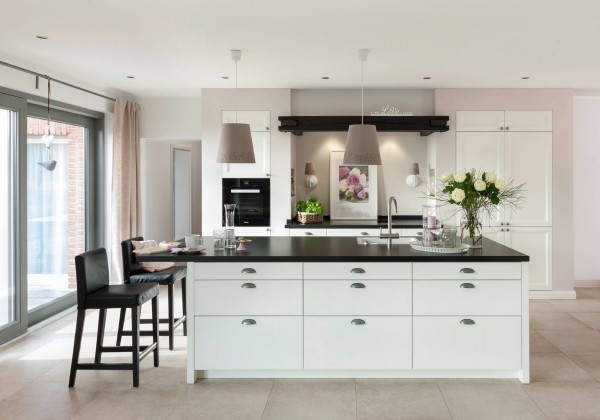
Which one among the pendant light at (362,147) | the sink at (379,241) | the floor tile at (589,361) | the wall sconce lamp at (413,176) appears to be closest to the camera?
the floor tile at (589,361)

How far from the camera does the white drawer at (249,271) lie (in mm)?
3896

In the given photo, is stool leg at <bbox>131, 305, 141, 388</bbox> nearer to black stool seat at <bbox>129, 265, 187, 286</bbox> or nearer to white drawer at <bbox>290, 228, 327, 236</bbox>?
black stool seat at <bbox>129, 265, 187, 286</bbox>

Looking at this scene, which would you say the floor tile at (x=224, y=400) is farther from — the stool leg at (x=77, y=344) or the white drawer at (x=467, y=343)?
the white drawer at (x=467, y=343)

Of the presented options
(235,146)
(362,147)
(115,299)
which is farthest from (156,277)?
(362,147)

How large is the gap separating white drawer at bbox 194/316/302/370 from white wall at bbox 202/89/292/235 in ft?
9.33

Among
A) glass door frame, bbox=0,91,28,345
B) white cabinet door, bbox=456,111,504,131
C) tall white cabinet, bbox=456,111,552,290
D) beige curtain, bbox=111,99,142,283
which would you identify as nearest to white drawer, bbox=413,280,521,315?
tall white cabinet, bbox=456,111,552,290

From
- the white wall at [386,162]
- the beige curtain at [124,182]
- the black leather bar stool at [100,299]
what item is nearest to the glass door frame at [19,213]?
the black leather bar stool at [100,299]

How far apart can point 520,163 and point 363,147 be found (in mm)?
3074

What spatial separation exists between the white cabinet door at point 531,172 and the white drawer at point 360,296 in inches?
133

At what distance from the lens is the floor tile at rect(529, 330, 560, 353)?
469cm

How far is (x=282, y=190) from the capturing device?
6723 millimetres

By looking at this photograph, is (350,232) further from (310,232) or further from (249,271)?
(249,271)

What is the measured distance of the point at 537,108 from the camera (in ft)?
22.0

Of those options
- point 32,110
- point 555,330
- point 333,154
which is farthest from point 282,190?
point 555,330
